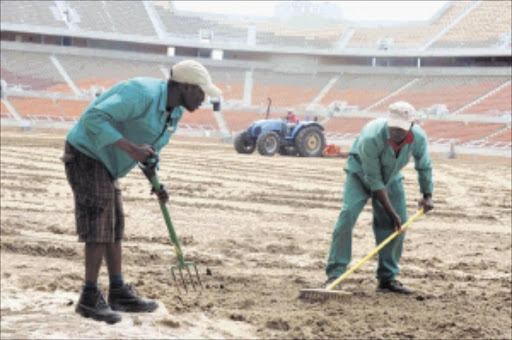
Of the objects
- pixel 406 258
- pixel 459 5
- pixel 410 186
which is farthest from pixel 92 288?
pixel 459 5

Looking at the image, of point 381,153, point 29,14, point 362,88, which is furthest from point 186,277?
point 29,14

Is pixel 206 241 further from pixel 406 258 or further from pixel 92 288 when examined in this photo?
pixel 92 288

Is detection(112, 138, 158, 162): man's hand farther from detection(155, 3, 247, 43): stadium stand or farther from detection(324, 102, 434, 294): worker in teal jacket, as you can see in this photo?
detection(155, 3, 247, 43): stadium stand

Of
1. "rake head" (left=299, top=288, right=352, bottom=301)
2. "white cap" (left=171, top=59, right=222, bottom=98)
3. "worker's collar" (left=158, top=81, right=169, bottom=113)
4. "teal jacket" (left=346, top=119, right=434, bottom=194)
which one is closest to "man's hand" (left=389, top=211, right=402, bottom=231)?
"teal jacket" (left=346, top=119, right=434, bottom=194)

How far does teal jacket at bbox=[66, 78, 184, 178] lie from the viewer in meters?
3.96

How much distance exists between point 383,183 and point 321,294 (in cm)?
101

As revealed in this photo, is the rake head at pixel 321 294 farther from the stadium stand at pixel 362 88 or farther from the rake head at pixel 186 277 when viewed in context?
the stadium stand at pixel 362 88

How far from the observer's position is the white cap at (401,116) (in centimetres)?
528

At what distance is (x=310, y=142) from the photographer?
2192 cm

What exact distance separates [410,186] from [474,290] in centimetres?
910

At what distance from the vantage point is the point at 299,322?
482cm

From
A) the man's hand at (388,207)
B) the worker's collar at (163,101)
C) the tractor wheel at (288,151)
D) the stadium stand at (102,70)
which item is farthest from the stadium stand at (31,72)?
the worker's collar at (163,101)

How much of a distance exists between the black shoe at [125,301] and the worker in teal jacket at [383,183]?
5.64 ft

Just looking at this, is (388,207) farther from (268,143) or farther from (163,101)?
(268,143)
